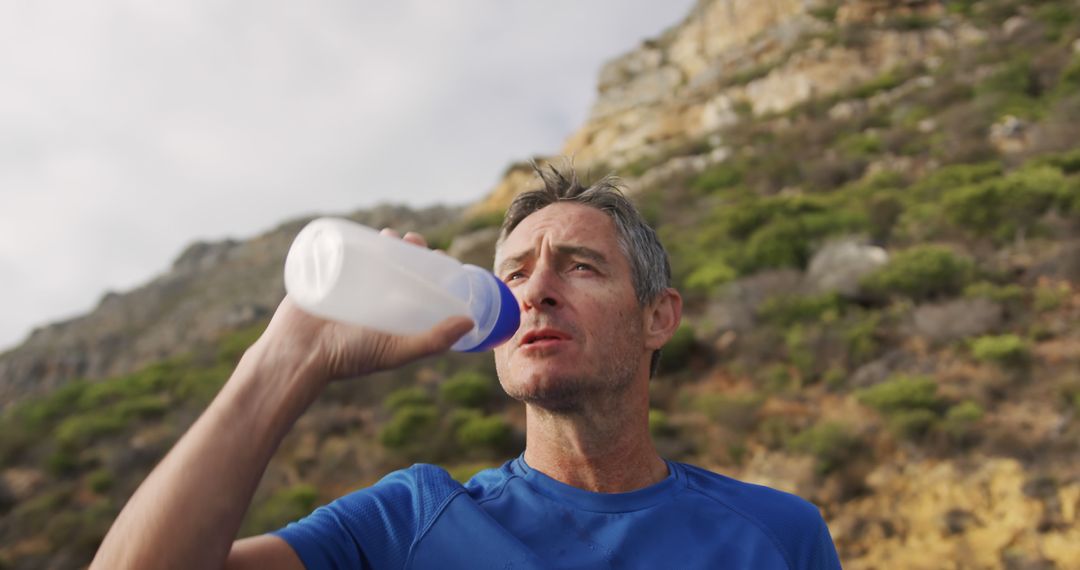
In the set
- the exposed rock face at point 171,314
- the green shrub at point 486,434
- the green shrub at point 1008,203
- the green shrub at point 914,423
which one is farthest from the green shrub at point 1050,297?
the exposed rock face at point 171,314

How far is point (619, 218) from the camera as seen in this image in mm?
2072

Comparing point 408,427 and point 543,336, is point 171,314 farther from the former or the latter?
point 543,336

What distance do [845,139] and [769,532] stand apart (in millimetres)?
21441

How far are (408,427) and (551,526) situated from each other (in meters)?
9.31

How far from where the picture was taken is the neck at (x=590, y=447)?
1767 millimetres

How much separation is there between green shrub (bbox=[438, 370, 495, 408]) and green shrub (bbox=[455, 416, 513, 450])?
1201 millimetres

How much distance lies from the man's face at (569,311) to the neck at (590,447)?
58mm

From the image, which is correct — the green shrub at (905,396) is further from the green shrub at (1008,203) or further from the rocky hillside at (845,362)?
the green shrub at (1008,203)

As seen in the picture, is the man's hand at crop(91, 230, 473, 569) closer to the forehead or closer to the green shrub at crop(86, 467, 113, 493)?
the forehead

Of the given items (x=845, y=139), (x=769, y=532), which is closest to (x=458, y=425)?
(x=769, y=532)

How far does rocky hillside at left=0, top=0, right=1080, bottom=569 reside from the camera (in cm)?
639

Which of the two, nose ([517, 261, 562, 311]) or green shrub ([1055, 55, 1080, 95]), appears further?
green shrub ([1055, 55, 1080, 95])

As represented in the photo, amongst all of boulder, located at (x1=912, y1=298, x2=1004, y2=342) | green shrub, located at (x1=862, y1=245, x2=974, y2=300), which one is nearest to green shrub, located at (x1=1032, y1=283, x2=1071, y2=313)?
boulder, located at (x1=912, y1=298, x2=1004, y2=342)

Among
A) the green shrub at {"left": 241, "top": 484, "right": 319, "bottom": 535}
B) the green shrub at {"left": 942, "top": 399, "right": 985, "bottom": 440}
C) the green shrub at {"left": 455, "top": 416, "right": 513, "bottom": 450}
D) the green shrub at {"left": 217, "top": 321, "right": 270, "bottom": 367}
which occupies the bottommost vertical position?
the green shrub at {"left": 942, "top": 399, "right": 985, "bottom": 440}
